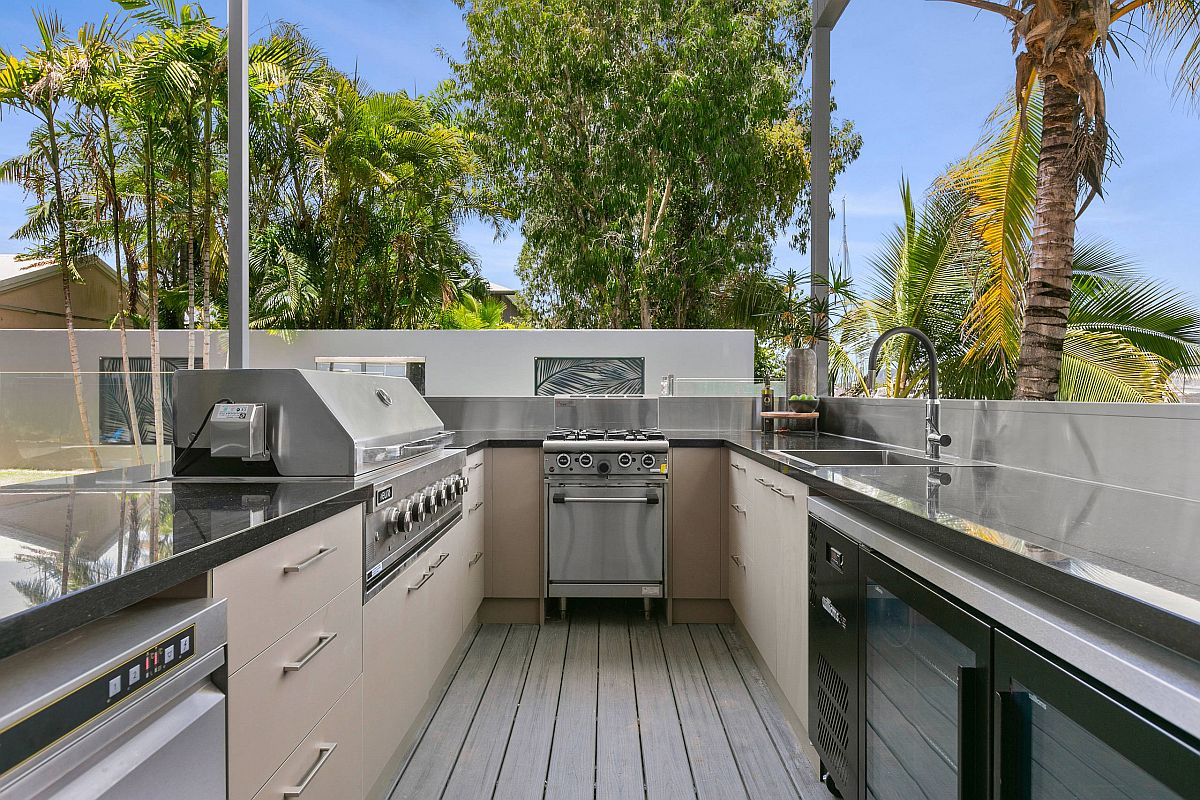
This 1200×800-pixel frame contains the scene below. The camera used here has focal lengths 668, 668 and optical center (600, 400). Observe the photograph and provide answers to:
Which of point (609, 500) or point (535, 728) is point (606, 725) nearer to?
point (535, 728)

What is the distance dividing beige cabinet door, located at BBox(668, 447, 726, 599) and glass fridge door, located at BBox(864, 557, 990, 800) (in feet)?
6.03

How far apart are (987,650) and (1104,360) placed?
13.4 ft

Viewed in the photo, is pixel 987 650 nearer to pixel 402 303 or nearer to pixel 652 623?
pixel 652 623

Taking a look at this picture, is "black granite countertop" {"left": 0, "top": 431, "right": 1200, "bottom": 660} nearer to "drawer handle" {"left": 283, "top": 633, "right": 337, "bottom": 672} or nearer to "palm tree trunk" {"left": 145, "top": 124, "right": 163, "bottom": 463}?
"drawer handle" {"left": 283, "top": 633, "right": 337, "bottom": 672}

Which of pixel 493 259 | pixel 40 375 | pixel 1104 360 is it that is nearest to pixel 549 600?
pixel 1104 360

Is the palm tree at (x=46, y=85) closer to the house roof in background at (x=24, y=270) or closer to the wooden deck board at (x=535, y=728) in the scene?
the house roof in background at (x=24, y=270)

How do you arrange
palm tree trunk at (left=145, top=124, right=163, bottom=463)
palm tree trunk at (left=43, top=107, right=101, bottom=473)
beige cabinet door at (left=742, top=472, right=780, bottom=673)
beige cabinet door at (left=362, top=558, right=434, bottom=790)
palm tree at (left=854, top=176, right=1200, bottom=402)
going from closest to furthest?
beige cabinet door at (left=362, top=558, right=434, bottom=790) → beige cabinet door at (left=742, top=472, right=780, bottom=673) → palm tree at (left=854, top=176, right=1200, bottom=402) → palm tree trunk at (left=43, top=107, right=101, bottom=473) → palm tree trunk at (left=145, top=124, right=163, bottom=463)

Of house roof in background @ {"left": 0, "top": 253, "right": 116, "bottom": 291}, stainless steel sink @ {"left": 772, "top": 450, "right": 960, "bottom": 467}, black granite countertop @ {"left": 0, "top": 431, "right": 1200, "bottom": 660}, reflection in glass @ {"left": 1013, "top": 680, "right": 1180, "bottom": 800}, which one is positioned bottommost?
reflection in glass @ {"left": 1013, "top": 680, "right": 1180, "bottom": 800}

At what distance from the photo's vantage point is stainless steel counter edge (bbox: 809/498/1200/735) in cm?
68

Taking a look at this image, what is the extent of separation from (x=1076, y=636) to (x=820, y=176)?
3.93 m

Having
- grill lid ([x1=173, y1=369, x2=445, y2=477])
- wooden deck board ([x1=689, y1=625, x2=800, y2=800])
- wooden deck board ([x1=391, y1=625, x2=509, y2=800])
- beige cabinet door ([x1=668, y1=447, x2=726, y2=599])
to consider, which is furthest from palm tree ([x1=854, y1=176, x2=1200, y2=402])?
grill lid ([x1=173, y1=369, x2=445, y2=477])

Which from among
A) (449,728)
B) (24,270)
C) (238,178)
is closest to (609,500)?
(449,728)

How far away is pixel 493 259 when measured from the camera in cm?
1239

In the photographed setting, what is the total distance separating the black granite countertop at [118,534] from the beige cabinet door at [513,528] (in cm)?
170
